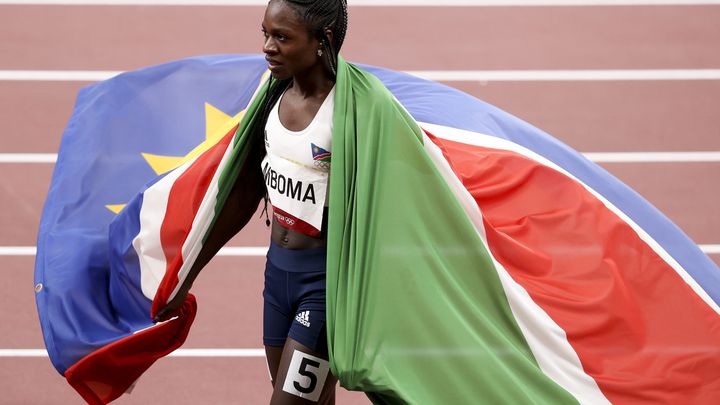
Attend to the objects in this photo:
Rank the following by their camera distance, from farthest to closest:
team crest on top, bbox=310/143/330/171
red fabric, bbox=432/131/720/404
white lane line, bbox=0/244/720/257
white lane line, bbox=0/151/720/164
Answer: white lane line, bbox=0/151/720/164, white lane line, bbox=0/244/720/257, red fabric, bbox=432/131/720/404, team crest on top, bbox=310/143/330/171

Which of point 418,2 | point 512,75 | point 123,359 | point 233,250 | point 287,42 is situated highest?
point 287,42

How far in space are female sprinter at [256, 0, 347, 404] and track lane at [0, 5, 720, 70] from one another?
4.65 m

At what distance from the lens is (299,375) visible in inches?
154

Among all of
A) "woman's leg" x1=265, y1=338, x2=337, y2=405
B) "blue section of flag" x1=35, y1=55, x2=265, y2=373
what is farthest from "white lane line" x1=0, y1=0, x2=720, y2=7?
"woman's leg" x1=265, y1=338, x2=337, y2=405

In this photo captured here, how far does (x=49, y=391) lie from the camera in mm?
5852

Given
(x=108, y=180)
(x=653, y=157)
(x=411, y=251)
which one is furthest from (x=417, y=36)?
(x=411, y=251)

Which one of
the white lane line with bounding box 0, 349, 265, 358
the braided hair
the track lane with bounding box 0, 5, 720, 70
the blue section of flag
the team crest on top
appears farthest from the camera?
the track lane with bounding box 0, 5, 720, 70

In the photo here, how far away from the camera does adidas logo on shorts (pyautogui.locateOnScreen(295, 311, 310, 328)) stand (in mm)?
3928

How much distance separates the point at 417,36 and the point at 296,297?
204 inches

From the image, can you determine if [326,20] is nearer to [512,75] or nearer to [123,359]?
[123,359]

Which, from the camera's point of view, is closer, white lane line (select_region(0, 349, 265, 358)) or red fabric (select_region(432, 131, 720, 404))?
red fabric (select_region(432, 131, 720, 404))

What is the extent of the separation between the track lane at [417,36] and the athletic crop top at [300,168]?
467 centimetres

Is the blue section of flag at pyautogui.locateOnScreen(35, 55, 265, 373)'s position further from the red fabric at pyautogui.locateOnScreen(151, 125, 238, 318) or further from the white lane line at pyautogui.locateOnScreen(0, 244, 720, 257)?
the white lane line at pyautogui.locateOnScreen(0, 244, 720, 257)

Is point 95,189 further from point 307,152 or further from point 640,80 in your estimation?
point 640,80
